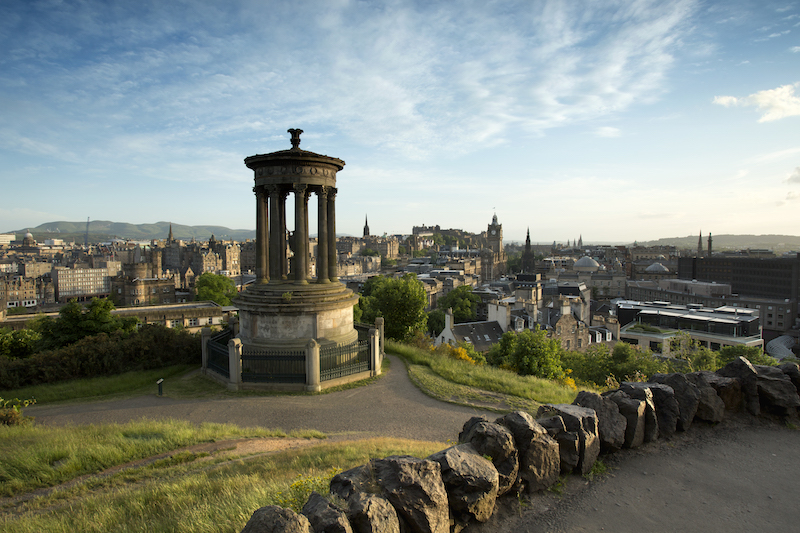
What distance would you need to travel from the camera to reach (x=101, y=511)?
6.16 metres

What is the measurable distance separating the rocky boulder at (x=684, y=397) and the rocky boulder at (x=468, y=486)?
474cm

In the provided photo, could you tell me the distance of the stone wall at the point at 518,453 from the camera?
467 centimetres

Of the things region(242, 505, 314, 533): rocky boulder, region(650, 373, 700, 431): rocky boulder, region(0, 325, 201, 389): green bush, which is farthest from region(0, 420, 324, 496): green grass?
region(650, 373, 700, 431): rocky boulder

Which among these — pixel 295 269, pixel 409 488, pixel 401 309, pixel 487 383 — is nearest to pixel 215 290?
pixel 401 309

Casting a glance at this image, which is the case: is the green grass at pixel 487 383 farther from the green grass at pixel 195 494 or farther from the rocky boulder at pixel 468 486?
the rocky boulder at pixel 468 486

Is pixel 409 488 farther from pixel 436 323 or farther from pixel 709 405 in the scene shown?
pixel 436 323

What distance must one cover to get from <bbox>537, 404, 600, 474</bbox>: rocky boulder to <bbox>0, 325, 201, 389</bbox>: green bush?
17.5 meters

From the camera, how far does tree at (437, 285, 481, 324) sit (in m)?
72.6

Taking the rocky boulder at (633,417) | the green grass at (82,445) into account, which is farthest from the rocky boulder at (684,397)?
the green grass at (82,445)

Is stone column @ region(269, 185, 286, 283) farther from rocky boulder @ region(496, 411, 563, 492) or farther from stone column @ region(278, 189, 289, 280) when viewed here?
rocky boulder @ region(496, 411, 563, 492)

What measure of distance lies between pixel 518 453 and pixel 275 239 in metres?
14.8

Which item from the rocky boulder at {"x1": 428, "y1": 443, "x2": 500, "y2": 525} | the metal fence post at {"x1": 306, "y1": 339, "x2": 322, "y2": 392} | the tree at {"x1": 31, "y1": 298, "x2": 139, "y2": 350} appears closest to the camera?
the rocky boulder at {"x1": 428, "y1": 443, "x2": 500, "y2": 525}

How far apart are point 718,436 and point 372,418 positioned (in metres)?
8.24

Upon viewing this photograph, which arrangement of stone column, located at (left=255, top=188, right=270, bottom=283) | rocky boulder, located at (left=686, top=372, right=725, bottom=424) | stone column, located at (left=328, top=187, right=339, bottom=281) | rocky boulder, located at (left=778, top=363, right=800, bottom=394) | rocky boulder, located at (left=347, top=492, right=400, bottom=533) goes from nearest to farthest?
rocky boulder, located at (left=347, top=492, right=400, bottom=533)
rocky boulder, located at (left=686, top=372, right=725, bottom=424)
rocky boulder, located at (left=778, top=363, right=800, bottom=394)
stone column, located at (left=255, top=188, right=270, bottom=283)
stone column, located at (left=328, top=187, right=339, bottom=281)
